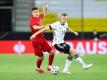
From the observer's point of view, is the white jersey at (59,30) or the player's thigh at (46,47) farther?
the player's thigh at (46,47)

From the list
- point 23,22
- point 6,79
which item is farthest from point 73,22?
point 6,79

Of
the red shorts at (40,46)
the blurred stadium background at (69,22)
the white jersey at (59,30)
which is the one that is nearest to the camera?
the white jersey at (59,30)

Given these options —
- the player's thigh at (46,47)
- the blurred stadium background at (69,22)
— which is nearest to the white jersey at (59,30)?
the player's thigh at (46,47)

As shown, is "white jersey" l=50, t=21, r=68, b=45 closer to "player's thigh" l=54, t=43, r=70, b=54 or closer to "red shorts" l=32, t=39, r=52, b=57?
"player's thigh" l=54, t=43, r=70, b=54

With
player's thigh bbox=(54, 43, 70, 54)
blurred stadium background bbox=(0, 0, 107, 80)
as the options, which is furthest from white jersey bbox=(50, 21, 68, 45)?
blurred stadium background bbox=(0, 0, 107, 80)

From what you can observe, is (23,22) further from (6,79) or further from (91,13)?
(6,79)

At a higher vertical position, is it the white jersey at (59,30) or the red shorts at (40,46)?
the white jersey at (59,30)

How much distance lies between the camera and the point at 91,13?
3250 cm

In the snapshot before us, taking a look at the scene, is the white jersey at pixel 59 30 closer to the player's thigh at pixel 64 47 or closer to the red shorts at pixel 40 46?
the player's thigh at pixel 64 47

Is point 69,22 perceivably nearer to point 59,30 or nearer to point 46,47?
point 46,47

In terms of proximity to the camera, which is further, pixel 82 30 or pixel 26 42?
pixel 82 30

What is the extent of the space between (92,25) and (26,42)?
4.92 metres

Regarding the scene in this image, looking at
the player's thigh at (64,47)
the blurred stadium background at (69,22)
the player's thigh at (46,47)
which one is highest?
the player's thigh at (64,47)

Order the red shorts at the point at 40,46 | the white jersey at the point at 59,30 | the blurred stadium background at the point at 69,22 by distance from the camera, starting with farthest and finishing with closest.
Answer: the blurred stadium background at the point at 69,22
the red shorts at the point at 40,46
the white jersey at the point at 59,30
